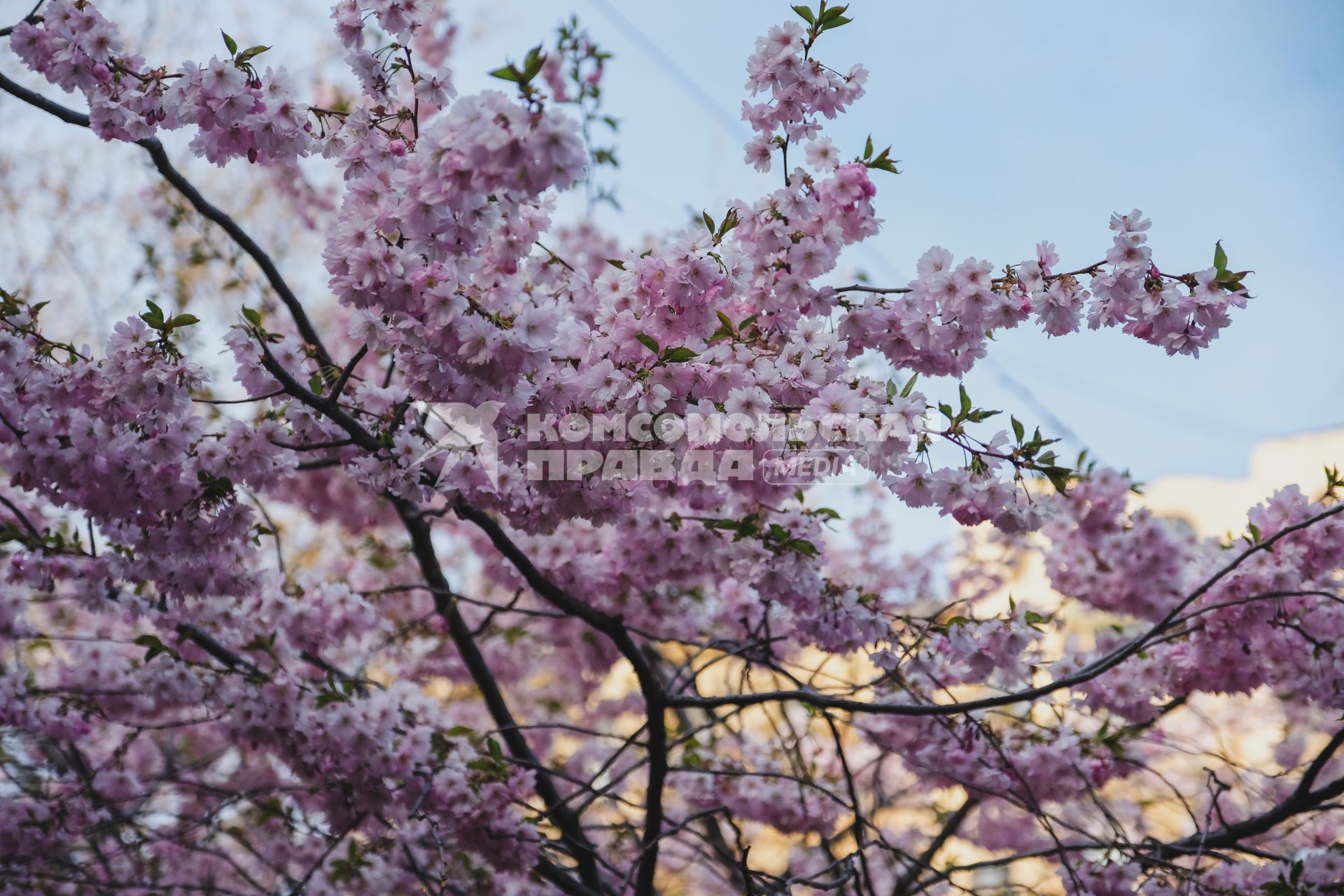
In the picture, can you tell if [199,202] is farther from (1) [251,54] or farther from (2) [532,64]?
(2) [532,64]

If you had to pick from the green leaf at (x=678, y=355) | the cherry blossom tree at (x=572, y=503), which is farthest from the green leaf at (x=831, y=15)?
the green leaf at (x=678, y=355)

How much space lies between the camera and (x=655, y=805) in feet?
9.69

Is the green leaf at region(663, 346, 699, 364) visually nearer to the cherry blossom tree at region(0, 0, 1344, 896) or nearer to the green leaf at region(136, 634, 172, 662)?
the cherry blossom tree at region(0, 0, 1344, 896)

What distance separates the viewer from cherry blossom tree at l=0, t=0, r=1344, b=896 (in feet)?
6.84

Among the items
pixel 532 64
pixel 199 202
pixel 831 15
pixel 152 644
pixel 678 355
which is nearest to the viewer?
pixel 532 64

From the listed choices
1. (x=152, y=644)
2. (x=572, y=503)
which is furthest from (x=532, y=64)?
(x=152, y=644)

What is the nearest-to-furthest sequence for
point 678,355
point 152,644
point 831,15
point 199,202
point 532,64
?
point 532,64
point 678,355
point 831,15
point 199,202
point 152,644

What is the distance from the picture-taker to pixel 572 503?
238 cm

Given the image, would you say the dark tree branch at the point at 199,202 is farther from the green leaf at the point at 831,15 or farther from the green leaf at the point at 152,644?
the green leaf at the point at 831,15

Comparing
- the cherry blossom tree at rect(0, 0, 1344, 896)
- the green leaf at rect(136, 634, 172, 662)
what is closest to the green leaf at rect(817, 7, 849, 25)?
the cherry blossom tree at rect(0, 0, 1344, 896)

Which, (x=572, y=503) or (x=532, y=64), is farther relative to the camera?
(x=572, y=503)

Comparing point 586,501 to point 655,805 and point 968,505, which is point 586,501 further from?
point 655,805

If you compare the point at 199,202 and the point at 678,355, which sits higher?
the point at 199,202

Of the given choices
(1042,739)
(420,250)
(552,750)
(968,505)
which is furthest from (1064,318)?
(552,750)
